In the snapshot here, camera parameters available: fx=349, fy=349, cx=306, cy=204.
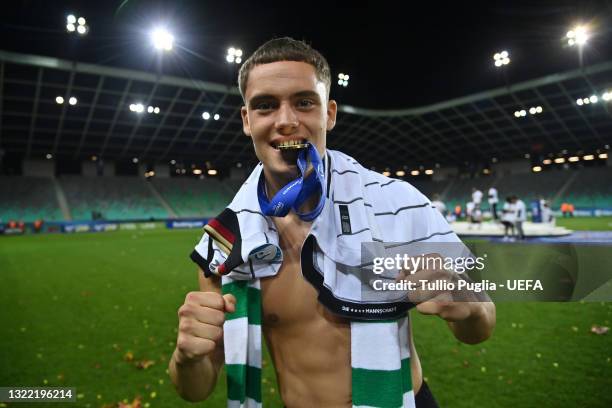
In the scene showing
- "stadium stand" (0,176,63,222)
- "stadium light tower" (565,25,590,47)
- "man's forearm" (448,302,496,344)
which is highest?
"stadium light tower" (565,25,590,47)

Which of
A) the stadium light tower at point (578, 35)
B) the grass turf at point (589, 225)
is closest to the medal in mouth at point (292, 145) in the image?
the grass turf at point (589, 225)

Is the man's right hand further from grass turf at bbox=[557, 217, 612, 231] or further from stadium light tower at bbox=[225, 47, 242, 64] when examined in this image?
stadium light tower at bbox=[225, 47, 242, 64]

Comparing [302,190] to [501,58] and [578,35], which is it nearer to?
[578,35]

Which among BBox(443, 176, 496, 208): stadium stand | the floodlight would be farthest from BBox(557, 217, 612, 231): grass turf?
BBox(443, 176, 496, 208): stadium stand

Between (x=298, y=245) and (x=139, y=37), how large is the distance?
2672 centimetres

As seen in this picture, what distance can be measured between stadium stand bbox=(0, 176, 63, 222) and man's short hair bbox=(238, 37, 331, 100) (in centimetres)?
4450

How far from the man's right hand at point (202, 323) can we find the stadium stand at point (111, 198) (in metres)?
44.4

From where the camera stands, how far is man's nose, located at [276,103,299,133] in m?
1.52

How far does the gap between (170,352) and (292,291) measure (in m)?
4.07

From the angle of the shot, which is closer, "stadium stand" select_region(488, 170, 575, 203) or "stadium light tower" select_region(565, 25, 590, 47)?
"stadium light tower" select_region(565, 25, 590, 47)

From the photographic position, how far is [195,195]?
1955 inches

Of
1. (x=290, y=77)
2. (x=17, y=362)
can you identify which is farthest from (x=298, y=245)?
(x=17, y=362)

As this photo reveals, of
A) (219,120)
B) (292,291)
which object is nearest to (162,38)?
(219,120)

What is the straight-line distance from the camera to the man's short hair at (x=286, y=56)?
1.64 m
